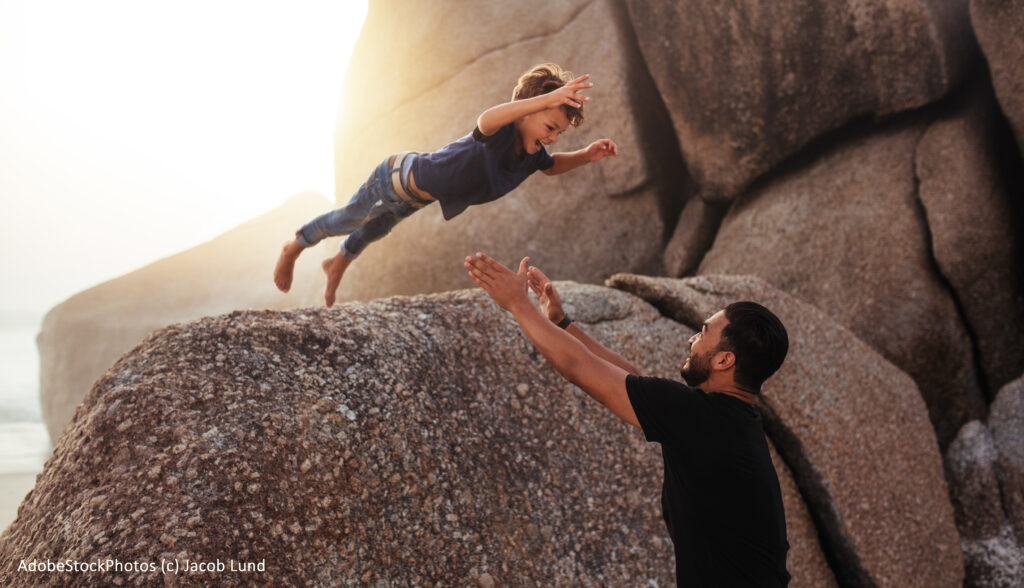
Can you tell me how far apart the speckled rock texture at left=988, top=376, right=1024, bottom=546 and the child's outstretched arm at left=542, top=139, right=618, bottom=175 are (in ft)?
15.3

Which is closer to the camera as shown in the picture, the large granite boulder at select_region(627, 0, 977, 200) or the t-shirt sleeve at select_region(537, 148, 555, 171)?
the t-shirt sleeve at select_region(537, 148, 555, 171)

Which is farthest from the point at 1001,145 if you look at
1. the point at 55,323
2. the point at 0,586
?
the point at 55,323

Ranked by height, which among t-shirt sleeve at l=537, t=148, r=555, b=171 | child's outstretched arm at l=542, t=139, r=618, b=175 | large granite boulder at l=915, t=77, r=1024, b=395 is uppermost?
t-shirt sleeve at l=537, t=148, r=555, b=171

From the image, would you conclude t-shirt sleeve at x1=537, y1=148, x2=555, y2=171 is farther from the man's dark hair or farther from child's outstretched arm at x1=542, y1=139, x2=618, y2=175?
the man's dark hair

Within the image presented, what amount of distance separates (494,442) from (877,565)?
285 cm

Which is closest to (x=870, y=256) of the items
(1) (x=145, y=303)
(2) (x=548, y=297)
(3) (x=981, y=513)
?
(3) (x=981, y=513)

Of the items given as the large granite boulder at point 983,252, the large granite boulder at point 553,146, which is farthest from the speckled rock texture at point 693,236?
the large granite boulder at point 983,252

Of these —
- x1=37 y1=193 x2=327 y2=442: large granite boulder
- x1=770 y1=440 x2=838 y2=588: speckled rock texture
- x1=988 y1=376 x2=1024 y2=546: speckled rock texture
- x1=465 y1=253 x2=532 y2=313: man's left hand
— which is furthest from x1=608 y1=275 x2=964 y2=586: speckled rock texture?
x1=37 y1=193 x2=327 y2=442: large granite boulder

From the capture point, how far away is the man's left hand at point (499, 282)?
2.32 meters

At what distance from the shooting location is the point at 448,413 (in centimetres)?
362

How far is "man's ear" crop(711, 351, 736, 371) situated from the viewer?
228 centimetres

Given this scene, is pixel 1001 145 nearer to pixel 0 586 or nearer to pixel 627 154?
pixel 627 154

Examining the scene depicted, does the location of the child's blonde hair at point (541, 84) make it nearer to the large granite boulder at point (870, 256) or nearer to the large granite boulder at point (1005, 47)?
the large granite boulder at point (870, 256)

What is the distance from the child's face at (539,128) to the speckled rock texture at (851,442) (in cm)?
230
